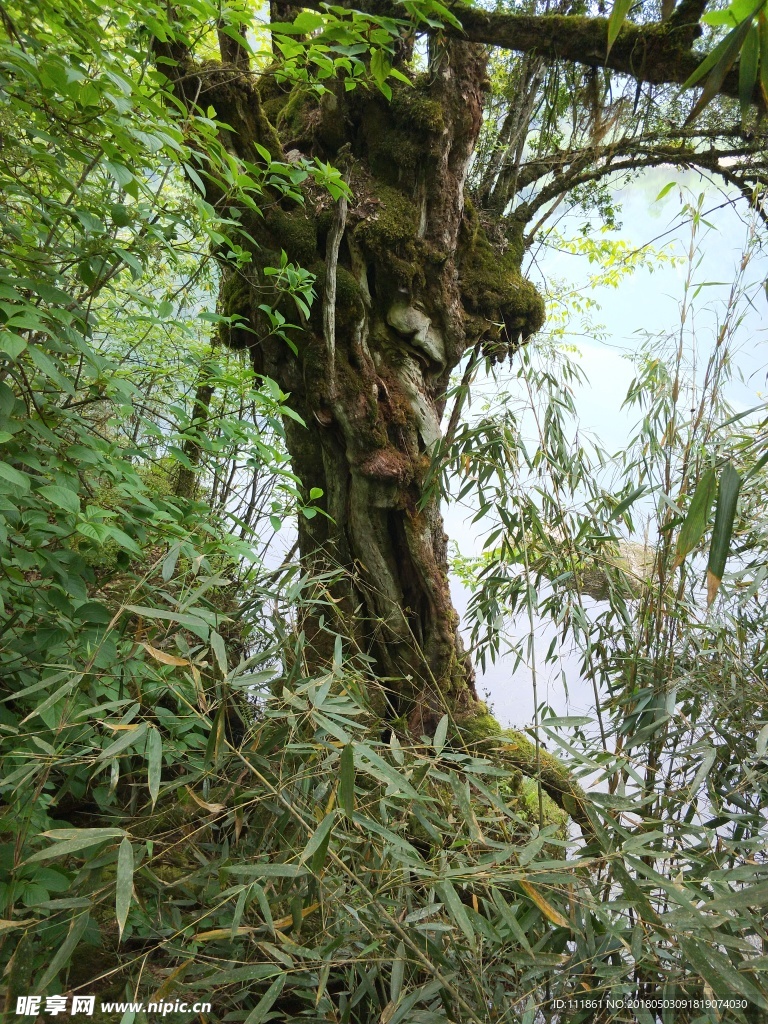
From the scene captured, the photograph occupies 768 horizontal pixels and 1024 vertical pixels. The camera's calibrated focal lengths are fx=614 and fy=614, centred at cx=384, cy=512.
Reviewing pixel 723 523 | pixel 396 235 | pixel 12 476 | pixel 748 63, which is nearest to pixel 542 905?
pixel 723 523

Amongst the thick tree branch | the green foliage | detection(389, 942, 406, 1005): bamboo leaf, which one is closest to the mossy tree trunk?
the thick tree branch

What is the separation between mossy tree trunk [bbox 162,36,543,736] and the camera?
197 centimetres

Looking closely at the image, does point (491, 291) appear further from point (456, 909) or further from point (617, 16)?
point (456, 909)

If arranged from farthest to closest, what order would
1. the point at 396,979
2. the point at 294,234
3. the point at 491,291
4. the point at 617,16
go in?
1. the point at 491,291
2. the point at 294,234
3. the point at 396,979
4. the point at 617,16

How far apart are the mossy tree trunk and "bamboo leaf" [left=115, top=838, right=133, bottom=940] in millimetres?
1219

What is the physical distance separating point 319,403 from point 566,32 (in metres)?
1.33

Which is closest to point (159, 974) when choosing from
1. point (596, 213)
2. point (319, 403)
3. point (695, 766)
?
point (695, 766)

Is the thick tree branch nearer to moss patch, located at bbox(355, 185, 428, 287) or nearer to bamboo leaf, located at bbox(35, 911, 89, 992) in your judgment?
moss patch, located at bbox(355, 185, 428, 287)

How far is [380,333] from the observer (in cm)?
211

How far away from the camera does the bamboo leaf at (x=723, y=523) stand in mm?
820

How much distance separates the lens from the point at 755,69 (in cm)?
73

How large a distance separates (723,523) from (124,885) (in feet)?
2.82

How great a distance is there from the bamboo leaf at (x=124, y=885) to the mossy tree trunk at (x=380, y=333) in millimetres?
1219

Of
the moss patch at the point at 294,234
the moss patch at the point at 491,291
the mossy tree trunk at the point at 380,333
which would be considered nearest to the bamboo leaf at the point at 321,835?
the mossy tree trunk at the point at 380,333
